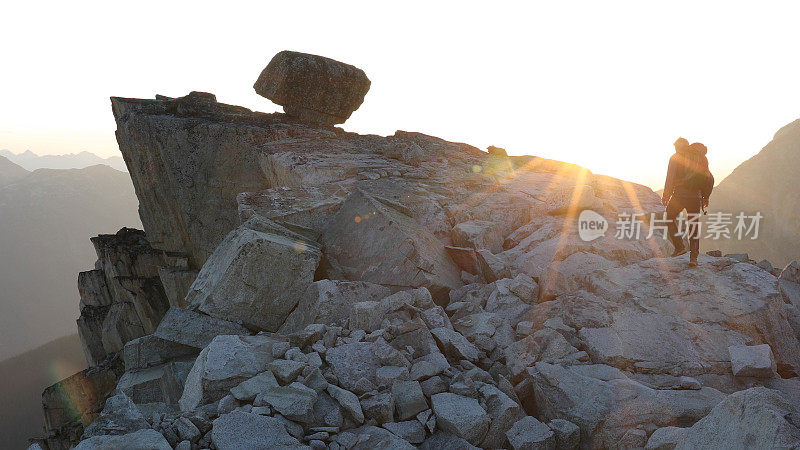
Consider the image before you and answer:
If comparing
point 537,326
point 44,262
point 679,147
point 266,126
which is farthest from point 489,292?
point 44,262

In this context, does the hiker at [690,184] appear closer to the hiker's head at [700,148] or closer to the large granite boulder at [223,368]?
the hiker's head at [700,148]

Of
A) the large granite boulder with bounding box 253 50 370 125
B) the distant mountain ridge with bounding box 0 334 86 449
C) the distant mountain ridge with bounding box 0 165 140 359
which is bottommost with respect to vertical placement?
the distant mountain ridge with bounding box 0 334 86 449

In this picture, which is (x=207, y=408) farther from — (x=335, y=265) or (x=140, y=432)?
(x=335, y=265)

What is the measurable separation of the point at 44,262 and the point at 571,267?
5829 inches

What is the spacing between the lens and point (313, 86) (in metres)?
17.4

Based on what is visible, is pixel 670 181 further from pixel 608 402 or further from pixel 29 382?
pixel 29 382

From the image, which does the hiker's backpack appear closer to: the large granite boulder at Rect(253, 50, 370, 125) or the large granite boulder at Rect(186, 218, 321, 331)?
the large granite boulder at Rect(186, 218, 321, 331)

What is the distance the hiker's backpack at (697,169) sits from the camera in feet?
23.5

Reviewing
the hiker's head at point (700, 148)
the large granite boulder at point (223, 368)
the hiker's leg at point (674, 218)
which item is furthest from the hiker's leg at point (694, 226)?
the large granite boulder at point (223, 368)

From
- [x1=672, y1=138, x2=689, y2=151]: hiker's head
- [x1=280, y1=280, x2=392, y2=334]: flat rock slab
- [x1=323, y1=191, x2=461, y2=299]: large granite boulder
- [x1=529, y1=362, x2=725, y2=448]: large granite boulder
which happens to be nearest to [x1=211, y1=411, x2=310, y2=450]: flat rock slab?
[x1=280, y1=280, x2=392, y2=334]: flat rock slab

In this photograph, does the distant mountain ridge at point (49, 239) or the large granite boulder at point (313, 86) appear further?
the distant mountain ridge at point (49, 239)

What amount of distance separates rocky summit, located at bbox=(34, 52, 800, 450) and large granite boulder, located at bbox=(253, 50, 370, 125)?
5124 mm

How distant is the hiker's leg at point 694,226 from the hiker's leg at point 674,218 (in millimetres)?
148

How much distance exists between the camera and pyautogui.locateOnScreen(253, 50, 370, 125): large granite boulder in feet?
55.7
